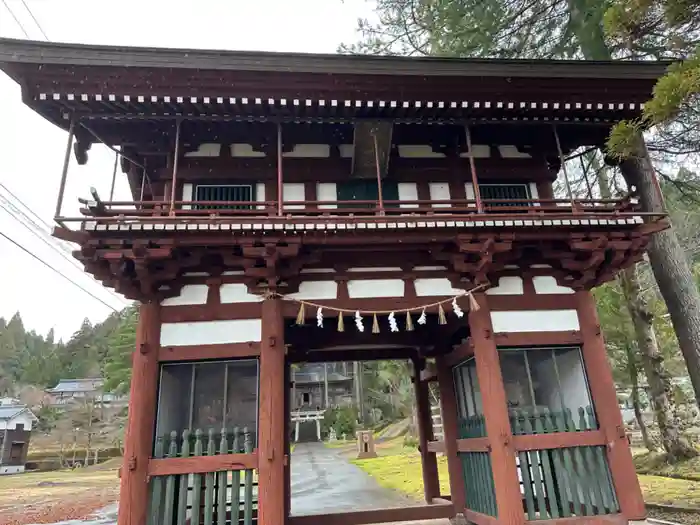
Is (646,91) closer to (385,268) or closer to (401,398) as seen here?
(385,268)

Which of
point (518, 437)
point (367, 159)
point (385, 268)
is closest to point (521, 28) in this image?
point (367, 159)

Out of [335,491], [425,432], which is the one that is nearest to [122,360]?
[335,491]

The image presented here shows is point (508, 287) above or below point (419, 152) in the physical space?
below

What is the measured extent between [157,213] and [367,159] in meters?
3.15

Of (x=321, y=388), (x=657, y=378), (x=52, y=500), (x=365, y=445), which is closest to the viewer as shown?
(x=657, y=378)

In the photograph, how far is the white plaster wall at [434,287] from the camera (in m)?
6.79

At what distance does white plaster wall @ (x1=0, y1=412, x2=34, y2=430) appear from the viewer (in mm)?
36438

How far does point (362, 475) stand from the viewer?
1891 centimetres

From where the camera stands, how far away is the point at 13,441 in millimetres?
35875

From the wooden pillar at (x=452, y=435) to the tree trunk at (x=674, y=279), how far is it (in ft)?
13.8

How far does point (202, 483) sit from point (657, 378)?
11466 millimetres

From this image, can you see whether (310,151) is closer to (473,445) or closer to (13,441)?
(473,445)

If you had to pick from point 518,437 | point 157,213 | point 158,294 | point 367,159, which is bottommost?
point 518,437

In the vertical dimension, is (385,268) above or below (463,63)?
below
